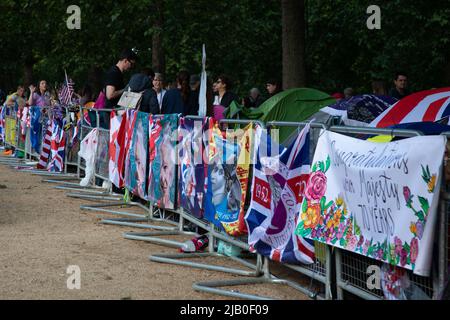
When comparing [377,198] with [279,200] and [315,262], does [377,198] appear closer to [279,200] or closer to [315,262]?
[315,262]

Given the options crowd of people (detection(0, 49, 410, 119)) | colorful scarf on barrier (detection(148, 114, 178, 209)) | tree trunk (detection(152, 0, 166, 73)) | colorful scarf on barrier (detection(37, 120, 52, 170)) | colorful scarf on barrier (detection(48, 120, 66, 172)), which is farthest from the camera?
tree trunk (detection(152, 0, 166, 73))

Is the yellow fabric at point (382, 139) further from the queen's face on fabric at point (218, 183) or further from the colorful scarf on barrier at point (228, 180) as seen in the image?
the queen's face on fabric at point (218, 183)

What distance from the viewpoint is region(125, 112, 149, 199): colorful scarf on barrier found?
1150 cm

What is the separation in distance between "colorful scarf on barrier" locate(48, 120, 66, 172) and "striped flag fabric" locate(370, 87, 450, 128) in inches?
415

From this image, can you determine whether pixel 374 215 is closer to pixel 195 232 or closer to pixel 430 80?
pixel 195 232

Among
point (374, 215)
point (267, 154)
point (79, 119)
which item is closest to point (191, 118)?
point (267, 154)

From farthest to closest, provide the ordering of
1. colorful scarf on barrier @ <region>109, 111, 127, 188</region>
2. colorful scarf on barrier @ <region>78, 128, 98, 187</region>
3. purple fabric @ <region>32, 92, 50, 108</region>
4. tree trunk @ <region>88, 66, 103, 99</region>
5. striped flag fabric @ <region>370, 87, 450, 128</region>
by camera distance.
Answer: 1. tree trunk @ <region>88, 66, 103, 99</region>
2. purple fabric @ <region>32, 92, 50, 108</region>
3. colorful scarf on barrier @ <region>78, 128, 98, 187</region>
4. colorful scarf on barrier @ <region>109, 111, 127, 188</region>
5. striped flag fabric @ <region>370, 87, 450, 128</region>

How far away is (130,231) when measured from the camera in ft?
34.9

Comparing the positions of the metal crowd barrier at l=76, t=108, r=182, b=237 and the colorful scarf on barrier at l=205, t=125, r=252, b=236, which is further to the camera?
the metal crowd barrier at l=76, t=108, r=182, b=237

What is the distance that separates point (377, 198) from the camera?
586 centimetres

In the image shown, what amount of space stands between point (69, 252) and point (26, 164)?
12403 millimetres

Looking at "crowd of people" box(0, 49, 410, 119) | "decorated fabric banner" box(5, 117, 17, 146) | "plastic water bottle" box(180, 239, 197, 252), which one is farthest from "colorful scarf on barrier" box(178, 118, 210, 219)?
A: "decorated fabric banner" box(5, 117, 17, 146)

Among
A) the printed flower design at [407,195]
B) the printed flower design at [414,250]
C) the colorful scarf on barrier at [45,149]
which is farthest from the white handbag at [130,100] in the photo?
the printed flower design at [414,250]

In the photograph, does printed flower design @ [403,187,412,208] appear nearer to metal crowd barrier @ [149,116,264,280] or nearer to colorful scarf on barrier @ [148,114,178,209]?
metal crowd barrier @ [149,116,264,280]
